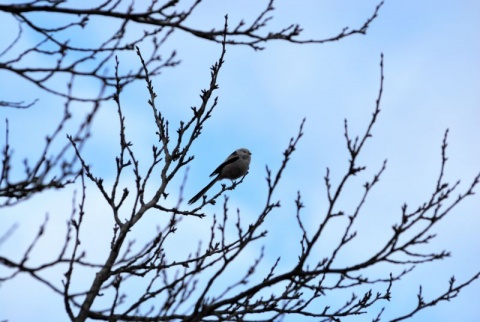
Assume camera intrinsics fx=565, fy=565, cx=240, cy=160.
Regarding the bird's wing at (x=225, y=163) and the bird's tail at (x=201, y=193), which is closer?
the bird's tail at (x=201, y=193)

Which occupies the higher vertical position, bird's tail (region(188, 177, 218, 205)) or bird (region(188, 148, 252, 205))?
bird (region(188, 148, 252, 205))

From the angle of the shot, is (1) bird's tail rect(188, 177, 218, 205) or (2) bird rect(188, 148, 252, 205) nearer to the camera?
(1) bird's tail rect(188, 177, 218, 205)

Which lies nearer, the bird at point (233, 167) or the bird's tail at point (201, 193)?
the bird's tail at point (201, 193)

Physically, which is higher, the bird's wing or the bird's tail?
the bird's wing

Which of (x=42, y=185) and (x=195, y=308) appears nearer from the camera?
(x=195, y=308)

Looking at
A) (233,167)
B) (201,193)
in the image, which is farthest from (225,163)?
(201,193)

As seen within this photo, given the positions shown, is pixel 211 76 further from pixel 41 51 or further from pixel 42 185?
pixel 42 185

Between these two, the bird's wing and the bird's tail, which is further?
the bird's wing

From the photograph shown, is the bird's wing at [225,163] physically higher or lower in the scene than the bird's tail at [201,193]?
higher

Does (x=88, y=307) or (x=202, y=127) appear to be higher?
(x=202, y=127)

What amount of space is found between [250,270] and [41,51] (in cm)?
251

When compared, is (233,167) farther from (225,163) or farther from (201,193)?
(201,193)

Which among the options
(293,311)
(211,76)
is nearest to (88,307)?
(293,311)

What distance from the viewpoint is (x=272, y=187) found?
12.0ft
